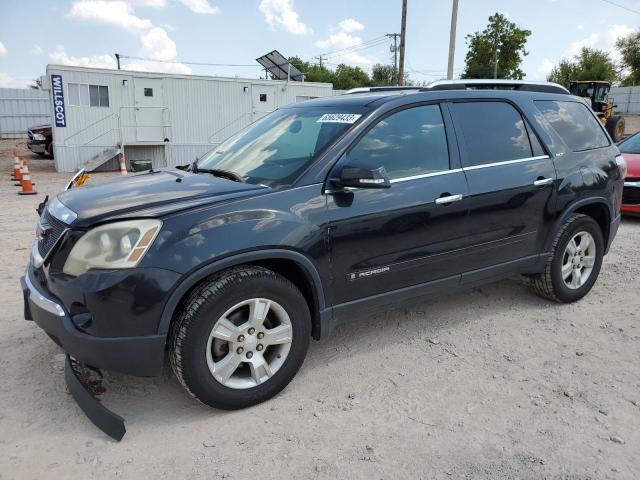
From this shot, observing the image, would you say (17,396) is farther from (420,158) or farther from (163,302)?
(420,158)

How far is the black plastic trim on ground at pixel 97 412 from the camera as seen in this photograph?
2.61 m

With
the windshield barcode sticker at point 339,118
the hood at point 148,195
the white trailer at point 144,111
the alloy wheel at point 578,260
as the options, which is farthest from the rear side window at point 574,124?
the white trailer at point 144,111

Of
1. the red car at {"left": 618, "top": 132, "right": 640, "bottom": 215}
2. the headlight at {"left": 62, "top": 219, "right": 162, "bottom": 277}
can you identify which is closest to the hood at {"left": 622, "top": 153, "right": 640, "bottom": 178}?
the red car at {"left": 618, "top": 132, "right": 640, "bottom": 215}

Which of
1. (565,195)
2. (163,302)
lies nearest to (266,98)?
(565,195)

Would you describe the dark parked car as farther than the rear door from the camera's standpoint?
Yes

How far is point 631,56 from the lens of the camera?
170ft

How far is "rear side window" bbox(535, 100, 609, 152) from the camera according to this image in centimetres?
430

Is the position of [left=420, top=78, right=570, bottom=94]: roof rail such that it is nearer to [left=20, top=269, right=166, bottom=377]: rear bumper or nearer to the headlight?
the headlight

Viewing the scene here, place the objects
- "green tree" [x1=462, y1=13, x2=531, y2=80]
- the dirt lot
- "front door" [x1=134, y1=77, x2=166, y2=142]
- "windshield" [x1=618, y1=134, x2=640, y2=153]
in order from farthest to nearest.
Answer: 1. "green tree" [x1=462, y1=13, x2=531, y2=80]
2. "front door" [x1=134, y1=77, x2=166, y2=142]
3. "windshield" [x1=618, y1=134, x2=640, y2=153]
4. the dirt lot

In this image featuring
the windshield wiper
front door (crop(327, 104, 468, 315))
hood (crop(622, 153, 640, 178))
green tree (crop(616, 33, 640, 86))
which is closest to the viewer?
front door (crop(327, 104, 468, 315))

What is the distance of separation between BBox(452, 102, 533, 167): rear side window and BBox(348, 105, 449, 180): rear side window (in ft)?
0.73

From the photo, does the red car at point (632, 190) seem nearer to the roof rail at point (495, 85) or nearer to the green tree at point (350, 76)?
the roof rail at point (495, 85)

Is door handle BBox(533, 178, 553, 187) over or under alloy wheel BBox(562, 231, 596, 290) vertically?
over

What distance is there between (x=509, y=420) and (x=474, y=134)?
78.2 inches
